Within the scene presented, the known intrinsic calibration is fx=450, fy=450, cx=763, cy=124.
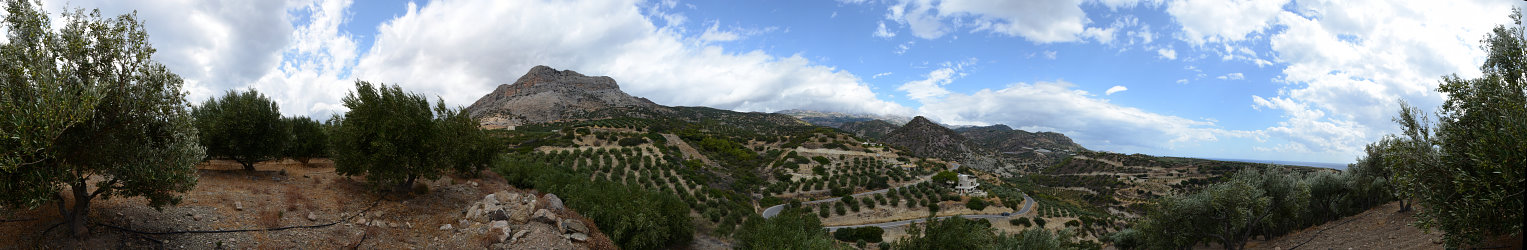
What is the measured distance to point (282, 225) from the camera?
472 inches

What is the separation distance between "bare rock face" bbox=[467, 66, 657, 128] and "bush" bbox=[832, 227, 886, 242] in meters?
109

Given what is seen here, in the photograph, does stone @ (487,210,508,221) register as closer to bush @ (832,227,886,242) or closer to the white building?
bush @ (832,227,886,242)

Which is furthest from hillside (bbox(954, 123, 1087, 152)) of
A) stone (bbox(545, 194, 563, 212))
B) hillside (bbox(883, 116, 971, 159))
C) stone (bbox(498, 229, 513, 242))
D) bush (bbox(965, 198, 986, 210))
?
stone (bbox(498, 229, 513, 242))

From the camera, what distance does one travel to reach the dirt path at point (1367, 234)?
14.8m

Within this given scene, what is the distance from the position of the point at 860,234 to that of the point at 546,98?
14732cm

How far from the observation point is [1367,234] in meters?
17.7

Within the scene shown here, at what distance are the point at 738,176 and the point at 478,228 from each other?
34.7 meters

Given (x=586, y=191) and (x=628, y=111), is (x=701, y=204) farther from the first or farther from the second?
(x=628, y=111)

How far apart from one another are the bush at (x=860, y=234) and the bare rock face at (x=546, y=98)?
109 m

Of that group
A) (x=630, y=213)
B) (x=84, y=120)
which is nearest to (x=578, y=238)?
(x=630, y=213)

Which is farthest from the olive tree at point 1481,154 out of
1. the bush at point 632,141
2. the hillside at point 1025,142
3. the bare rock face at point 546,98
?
the hillside at point 1025,142

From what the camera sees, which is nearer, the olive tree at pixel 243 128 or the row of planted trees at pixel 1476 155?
the row of planted trees at pixel 1476 155

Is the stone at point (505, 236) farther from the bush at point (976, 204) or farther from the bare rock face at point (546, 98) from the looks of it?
the bare rock face at point (546, 98)

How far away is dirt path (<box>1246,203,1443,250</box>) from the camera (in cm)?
1478
